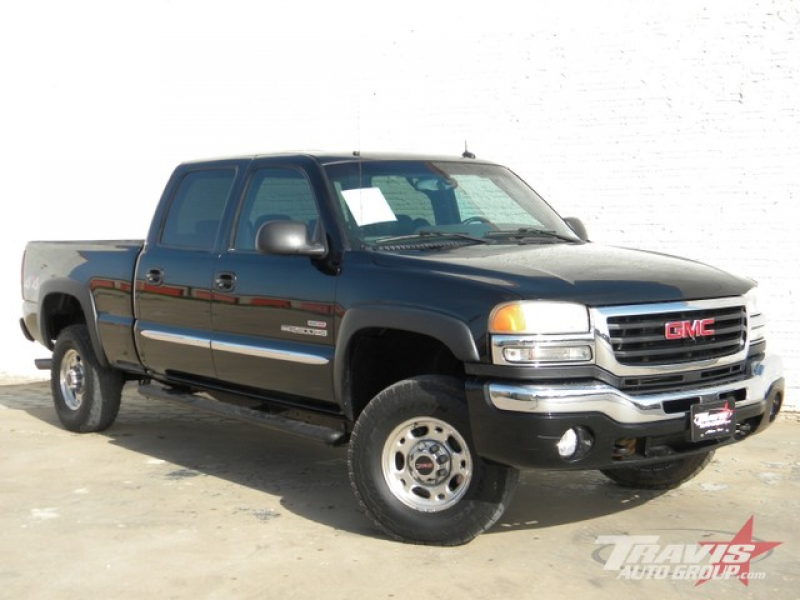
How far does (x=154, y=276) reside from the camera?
713 cm

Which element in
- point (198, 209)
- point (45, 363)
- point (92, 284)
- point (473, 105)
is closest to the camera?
point (198, 209)

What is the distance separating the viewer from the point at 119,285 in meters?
7.48

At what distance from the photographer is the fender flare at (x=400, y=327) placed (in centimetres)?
513

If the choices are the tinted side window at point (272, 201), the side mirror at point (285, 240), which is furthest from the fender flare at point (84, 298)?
the side mirror at point (285, 240)

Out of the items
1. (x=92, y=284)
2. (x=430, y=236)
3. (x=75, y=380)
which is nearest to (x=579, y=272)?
(x=430, y=236)

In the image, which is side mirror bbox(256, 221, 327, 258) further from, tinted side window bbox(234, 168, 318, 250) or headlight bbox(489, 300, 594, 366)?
headlight bbox(489, 300, 594, 366)

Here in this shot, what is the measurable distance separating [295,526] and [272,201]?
184 centimetres

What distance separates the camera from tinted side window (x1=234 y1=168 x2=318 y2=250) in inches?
248

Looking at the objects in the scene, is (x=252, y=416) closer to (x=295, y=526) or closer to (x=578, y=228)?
(x=295, y=526)

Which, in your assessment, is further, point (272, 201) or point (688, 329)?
point (272, 201)

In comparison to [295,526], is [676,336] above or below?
above

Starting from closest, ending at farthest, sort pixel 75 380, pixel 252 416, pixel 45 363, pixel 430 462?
pixel 430 462 < pixel 252 416 < pixel 75 380 < pixel 45 363

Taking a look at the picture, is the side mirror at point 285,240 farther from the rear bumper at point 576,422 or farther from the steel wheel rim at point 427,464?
the rear bumper at point 576,422

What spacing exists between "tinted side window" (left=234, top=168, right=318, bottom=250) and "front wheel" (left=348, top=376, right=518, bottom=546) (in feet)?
4.32
